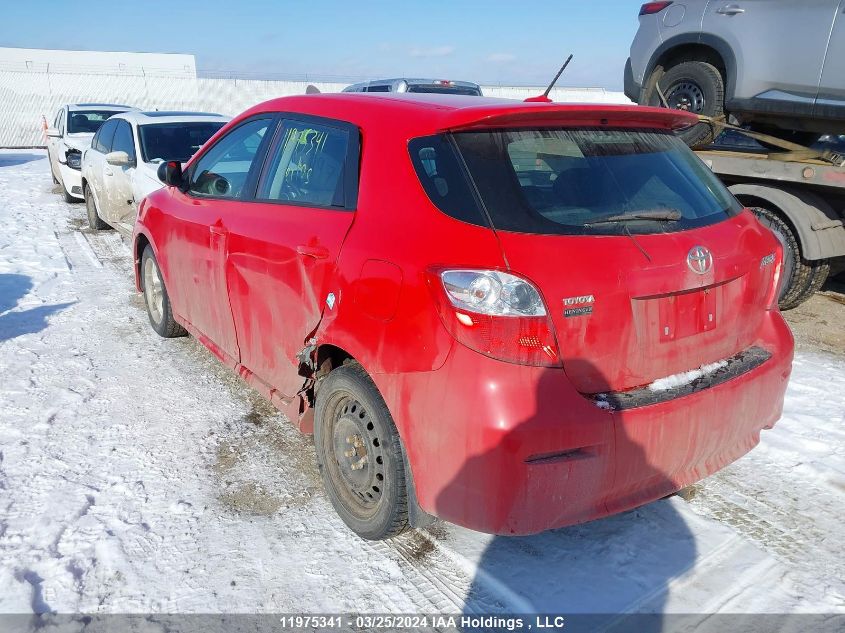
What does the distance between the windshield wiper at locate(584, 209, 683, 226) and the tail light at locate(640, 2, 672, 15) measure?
5.45m

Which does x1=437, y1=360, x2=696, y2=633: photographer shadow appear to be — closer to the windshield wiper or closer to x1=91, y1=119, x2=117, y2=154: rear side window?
the windshield wiper

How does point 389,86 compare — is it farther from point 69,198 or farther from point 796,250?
point 796,250

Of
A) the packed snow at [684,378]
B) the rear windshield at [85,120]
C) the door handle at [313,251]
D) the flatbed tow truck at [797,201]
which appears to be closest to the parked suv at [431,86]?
the rear windshield at [85,120]

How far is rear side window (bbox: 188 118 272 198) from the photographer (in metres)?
3.68

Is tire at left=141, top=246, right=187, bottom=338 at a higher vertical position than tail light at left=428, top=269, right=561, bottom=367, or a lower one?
lower

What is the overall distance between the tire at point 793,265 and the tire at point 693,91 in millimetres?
1019

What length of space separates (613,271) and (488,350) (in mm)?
529

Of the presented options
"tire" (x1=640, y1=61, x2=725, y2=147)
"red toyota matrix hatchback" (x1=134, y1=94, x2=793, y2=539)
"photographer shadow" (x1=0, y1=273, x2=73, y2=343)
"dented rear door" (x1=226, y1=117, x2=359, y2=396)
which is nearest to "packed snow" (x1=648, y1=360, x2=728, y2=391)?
"red toyota matrix hatchback" (x1=134, y1=94, x2=793, y2=539)

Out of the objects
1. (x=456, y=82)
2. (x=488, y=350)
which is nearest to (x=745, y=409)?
(x=488, y=350)

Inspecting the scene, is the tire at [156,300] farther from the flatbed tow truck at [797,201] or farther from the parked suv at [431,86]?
the parked suv at [431,86]

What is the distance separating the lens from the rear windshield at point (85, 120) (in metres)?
11.7

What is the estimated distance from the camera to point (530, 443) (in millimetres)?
2145

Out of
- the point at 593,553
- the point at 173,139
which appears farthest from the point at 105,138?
the point at 593,553

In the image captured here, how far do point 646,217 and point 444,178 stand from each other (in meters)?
0.78
